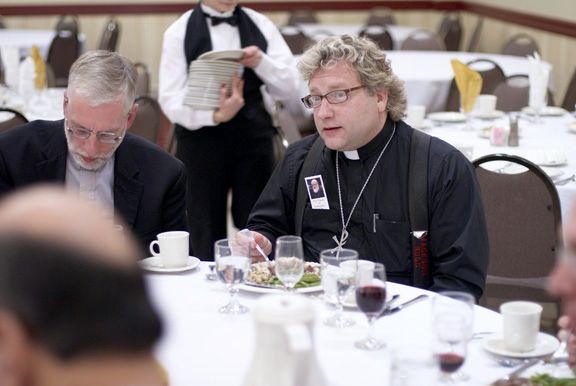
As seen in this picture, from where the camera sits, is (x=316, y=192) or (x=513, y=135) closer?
(x=316, y=192)

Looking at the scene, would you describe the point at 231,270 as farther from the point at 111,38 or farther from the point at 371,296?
the point at 111,38

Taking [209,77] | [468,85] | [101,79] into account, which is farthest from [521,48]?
[101,79]

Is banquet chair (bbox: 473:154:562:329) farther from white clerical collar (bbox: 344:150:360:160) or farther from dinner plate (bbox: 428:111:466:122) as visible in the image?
dinner plate (bbox: 428:111:466:122)

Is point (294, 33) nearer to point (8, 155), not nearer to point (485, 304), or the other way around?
point (485, 304)

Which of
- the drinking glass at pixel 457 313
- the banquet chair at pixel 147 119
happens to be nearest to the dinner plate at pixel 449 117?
the banquet chair at pixel 147 119

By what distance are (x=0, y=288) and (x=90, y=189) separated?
234 cm

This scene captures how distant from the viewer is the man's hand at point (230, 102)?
15.8 ft

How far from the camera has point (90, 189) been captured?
326 cm

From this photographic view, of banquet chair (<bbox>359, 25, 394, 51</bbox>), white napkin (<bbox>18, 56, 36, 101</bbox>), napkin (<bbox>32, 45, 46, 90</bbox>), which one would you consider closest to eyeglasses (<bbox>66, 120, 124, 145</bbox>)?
white napkin (<bbox>18, 56, 36, 101</bbox>)

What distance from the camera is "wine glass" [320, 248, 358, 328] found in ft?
7.53

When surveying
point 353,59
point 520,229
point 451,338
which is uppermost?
point 353,59

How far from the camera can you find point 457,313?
1968 millimetres

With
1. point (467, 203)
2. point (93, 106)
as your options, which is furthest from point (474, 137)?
point (93, 106)

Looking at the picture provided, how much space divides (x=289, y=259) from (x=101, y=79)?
0.95m
